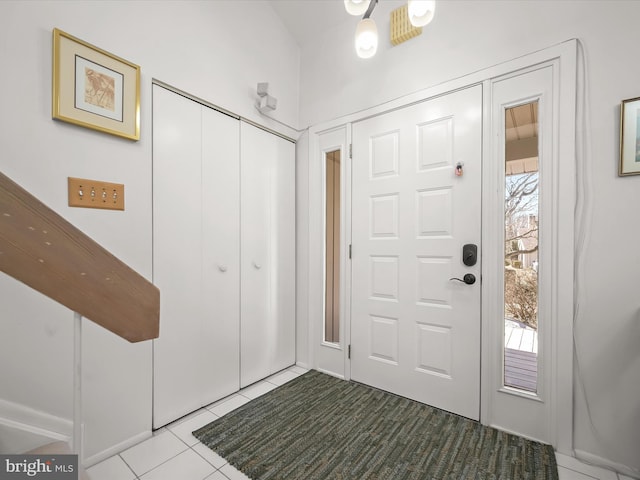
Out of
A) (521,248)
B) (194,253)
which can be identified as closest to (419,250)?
(521,248)

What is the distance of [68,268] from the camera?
56 cm

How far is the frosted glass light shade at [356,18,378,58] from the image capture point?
167cm

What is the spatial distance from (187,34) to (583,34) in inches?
91.8

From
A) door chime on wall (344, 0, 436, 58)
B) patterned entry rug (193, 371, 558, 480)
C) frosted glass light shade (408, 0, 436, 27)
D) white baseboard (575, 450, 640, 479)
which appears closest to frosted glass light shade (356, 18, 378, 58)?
door chime on wall (344, 0, 436, 58)

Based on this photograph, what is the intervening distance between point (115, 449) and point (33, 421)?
1.46 ft

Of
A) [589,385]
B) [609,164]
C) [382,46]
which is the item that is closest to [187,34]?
[382,46]

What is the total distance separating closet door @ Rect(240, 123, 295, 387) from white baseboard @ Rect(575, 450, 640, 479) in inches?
80.3

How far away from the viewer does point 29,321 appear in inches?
55.1

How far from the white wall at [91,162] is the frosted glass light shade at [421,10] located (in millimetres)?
1362

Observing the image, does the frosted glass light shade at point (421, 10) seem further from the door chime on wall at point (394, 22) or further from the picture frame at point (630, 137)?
the picture frame at point (630, 137)

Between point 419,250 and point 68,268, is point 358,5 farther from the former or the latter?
point 68,268

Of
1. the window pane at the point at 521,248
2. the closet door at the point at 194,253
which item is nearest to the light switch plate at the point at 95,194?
the closet door at the point at 194,253

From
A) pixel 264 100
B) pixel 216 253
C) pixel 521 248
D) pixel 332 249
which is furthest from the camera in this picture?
pixel 332 249

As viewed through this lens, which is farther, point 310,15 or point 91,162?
point 310,15
